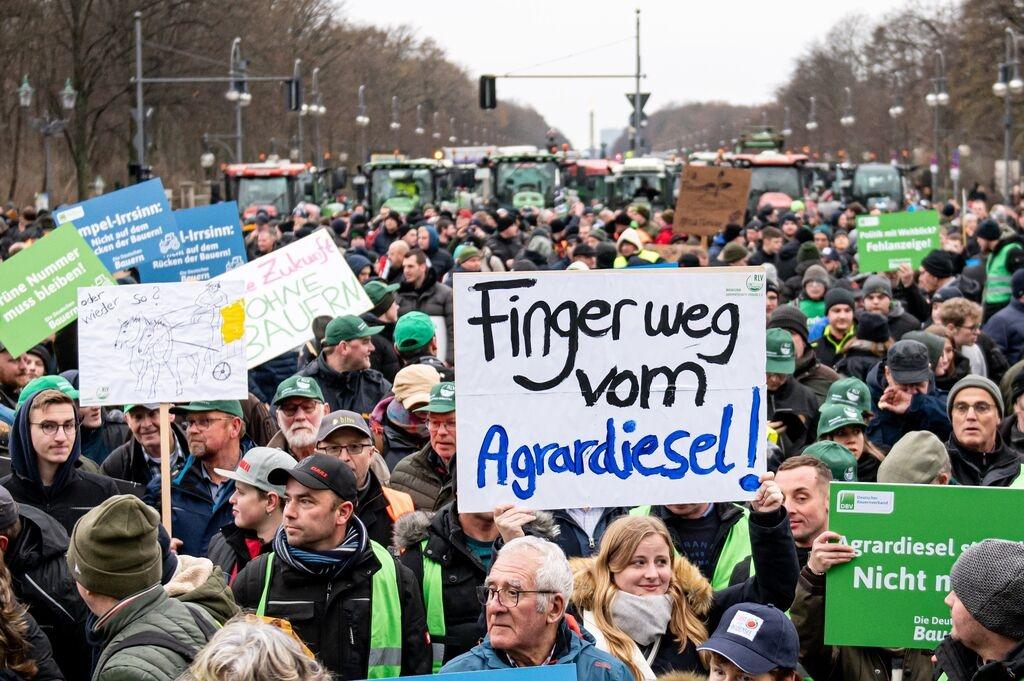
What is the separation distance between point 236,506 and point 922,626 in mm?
2521

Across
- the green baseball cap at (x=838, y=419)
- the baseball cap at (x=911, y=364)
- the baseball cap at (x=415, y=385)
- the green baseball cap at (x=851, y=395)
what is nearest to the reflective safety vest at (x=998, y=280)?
the baseball cap at (x=911, y=364)

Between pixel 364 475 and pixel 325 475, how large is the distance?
122 cm

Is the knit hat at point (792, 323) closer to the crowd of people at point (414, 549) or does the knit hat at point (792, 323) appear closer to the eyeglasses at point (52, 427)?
the crowd of people at point (414, 549)

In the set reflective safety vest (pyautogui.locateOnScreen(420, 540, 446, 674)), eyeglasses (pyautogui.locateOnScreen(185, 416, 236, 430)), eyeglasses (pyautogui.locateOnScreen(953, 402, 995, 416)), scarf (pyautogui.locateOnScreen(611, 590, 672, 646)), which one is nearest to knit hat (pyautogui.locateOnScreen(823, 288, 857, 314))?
eyeglasses (pyautogui.locateOnScreen(953, 402, 995, 416))

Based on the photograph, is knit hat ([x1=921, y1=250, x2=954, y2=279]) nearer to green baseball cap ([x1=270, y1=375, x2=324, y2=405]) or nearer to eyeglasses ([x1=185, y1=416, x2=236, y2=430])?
green baseball cap ([x1=270, y1=375, x2=324, y2=405])

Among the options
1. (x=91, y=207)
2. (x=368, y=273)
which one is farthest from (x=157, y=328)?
(x=368, y=273)

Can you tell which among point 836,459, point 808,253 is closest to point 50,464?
point 836,459

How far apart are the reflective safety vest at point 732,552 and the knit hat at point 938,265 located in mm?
8413

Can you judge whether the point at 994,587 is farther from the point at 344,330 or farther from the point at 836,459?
the point at 344,330

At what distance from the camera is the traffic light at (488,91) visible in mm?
46656

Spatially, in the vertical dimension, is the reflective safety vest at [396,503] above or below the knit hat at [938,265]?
below

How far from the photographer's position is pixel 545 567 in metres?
4.79

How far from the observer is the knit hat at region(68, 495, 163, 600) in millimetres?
4836

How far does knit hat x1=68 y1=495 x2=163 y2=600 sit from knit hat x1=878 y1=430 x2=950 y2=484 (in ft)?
10.4
